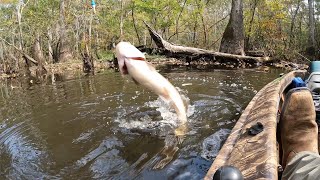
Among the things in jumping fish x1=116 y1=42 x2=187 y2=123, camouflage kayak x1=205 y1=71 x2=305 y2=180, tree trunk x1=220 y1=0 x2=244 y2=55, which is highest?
tree trunk x1=220 y1=0 x2=244 y2=55

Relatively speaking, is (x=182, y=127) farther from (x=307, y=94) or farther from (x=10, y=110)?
(x=10, y=110)

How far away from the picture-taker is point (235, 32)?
15.7m

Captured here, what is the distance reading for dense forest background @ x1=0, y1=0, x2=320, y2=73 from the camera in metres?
19.3

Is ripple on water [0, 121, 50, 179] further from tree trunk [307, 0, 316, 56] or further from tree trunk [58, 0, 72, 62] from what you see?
tree trunk [58, 0, 72, 62]

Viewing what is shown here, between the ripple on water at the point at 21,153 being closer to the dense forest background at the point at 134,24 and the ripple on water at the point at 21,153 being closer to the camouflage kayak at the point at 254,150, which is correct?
the camouflage kayak at the point at 254,150

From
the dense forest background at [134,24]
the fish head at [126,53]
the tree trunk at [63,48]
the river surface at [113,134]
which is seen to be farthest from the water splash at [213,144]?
the tree trunk at [63,48]

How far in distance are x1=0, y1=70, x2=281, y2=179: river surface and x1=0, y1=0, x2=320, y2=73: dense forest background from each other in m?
8.95

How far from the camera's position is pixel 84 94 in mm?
8719

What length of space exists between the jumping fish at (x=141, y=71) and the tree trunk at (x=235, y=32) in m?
11.5

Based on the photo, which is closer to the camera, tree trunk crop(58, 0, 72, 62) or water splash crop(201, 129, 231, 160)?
water splash crop(201, 129, 231, 160)

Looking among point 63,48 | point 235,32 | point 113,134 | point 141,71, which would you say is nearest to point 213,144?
point 141,71

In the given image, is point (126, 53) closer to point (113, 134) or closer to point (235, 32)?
point (113, 134)

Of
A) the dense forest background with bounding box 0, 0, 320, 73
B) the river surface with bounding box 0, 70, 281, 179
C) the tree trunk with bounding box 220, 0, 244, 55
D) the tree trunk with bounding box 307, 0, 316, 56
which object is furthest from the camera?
the dense forest background with bounding box 0, 0, 320, 73

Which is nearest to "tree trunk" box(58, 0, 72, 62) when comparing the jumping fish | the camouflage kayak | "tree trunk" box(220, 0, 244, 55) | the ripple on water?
"tree trunk" box(220, 0, 244, 55)
